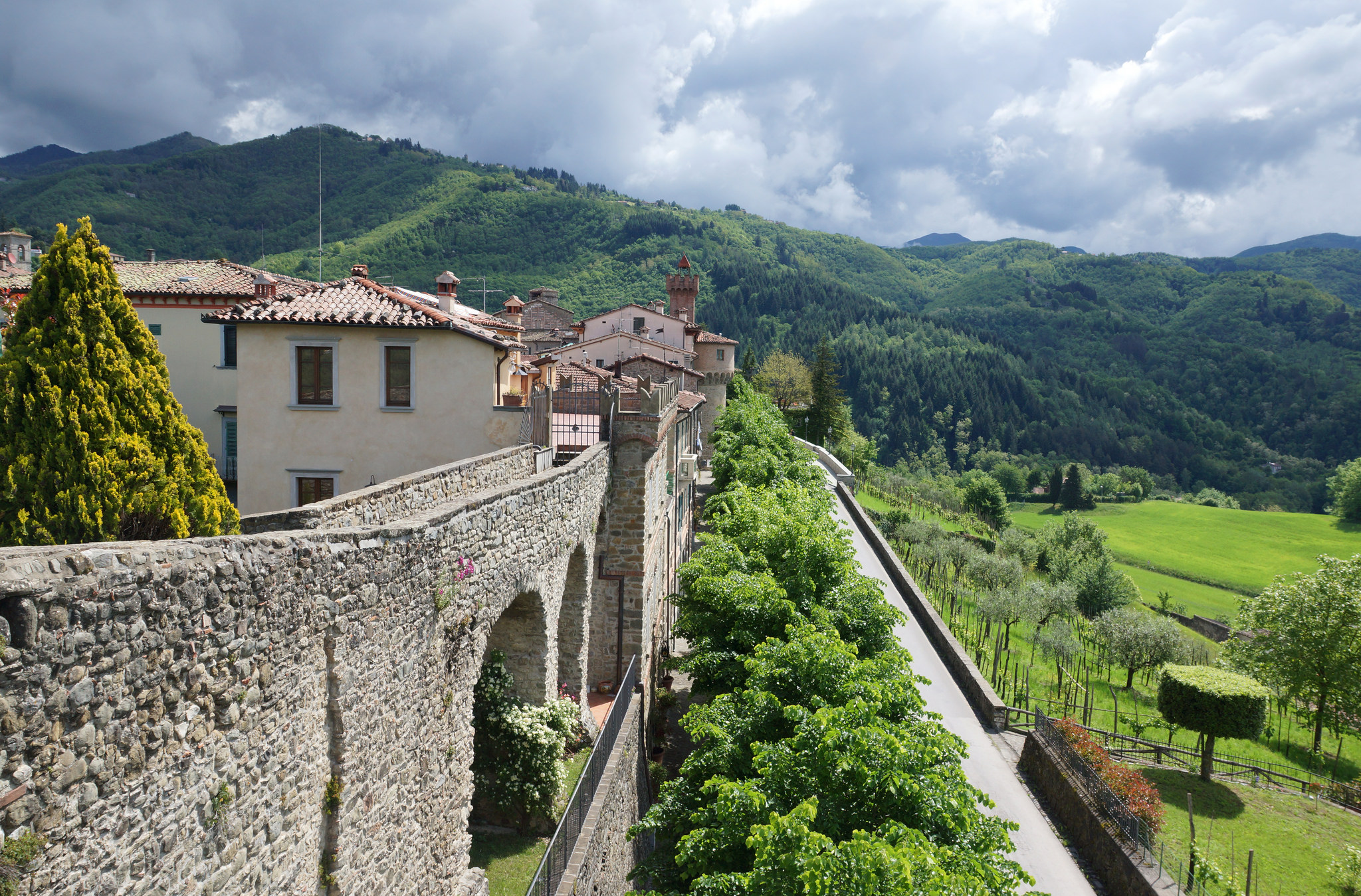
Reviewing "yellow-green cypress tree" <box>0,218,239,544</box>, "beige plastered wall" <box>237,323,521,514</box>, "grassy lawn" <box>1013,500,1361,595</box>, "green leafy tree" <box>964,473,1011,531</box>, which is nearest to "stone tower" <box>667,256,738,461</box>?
"green leafy tree" <box>964,473,1011,531</box>

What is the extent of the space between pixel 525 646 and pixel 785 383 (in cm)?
8576

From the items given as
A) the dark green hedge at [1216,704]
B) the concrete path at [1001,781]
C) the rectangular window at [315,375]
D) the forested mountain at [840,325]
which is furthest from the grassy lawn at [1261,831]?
the forested mountain at [840,325]

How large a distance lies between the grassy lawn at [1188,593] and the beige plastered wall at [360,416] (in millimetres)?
68668

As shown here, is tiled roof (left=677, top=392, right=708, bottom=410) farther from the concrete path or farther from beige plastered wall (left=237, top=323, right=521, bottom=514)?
beige plastered wall (left=237, top=323, right=521, bottom=514)

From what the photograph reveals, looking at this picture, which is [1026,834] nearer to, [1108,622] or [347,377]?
[347,377]

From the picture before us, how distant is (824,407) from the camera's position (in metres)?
83.7

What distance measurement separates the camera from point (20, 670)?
11.0 ft

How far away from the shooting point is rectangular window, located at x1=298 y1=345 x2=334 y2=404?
18453 mm

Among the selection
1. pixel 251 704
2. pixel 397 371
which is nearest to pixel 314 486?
pixel 397 371

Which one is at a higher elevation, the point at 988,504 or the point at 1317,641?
the point at 1317,641

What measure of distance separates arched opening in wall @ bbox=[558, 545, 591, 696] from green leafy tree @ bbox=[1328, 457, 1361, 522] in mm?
131533

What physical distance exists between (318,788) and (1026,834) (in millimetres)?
18462

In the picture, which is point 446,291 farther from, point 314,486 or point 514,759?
point 514,759

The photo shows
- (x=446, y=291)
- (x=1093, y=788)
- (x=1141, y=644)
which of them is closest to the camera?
(x=1093, y=788)
